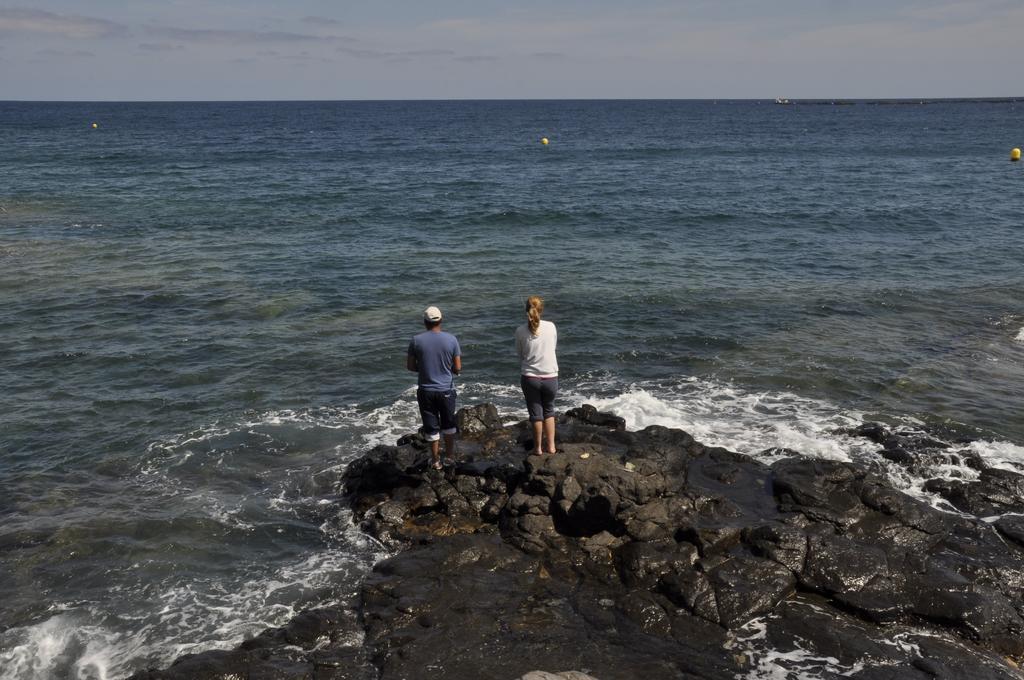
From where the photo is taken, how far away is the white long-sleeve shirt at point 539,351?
36.2 feet

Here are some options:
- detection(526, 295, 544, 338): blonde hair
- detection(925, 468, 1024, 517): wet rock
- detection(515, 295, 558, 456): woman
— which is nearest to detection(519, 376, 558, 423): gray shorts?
detection(515, 295, 558, 456): woman

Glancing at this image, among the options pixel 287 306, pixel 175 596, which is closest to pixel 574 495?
pixel 175 596

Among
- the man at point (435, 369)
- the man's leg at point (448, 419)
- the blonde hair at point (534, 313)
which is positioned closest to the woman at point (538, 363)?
the blonde hair at point (534, 313)

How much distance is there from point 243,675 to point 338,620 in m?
1.24

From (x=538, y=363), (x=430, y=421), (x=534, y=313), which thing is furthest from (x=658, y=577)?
(x=430, y=421)

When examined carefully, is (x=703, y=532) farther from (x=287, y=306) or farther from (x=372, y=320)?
(x=287, y=306)

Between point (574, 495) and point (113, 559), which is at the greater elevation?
point (574, 495)

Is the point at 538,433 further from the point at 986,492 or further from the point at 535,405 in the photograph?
the point at 986,492

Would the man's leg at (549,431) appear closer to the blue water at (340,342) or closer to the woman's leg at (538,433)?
the woman's leg at (538,433)

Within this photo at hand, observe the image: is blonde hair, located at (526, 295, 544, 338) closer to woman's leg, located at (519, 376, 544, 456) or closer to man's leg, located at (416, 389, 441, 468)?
woman's leg, located at (519, 376, 544, 456)

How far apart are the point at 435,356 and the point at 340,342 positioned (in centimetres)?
964

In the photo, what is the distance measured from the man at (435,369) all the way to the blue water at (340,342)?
79.3 inches

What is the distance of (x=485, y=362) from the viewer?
19.1 metres

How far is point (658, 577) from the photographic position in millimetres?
9766
